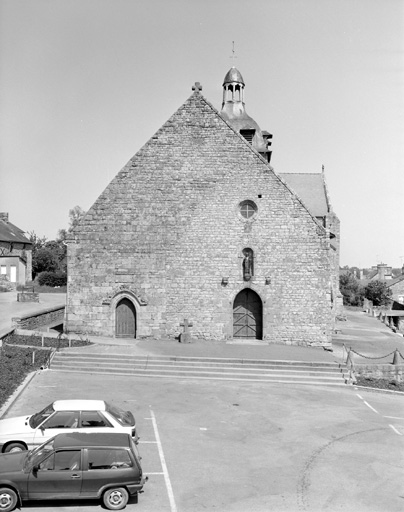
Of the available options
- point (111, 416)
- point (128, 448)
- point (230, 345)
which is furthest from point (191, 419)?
point (230, 345)

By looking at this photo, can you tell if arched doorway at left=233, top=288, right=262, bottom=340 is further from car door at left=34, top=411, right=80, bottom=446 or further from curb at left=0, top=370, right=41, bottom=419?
car door at left=34, top=411, right=80, bottom=446

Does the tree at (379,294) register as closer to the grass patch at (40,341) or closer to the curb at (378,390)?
the curb at (378,390)

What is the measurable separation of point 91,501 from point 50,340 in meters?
14.0

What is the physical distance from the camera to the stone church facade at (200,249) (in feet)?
75.7

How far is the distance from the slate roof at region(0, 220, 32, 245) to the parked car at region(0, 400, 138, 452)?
138 feet

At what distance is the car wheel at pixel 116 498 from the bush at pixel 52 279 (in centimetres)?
4750

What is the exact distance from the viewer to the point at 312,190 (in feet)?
124

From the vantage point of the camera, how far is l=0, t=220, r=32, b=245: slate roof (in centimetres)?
5046

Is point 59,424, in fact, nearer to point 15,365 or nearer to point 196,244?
point 15,365

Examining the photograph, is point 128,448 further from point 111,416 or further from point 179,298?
point 179,298

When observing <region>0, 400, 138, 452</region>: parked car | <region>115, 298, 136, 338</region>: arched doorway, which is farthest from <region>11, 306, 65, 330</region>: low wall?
<region>0, 400, 138, 452</region>: parked car

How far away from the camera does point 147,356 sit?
64.5ft

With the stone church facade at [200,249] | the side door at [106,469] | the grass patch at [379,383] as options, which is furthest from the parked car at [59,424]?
the stone church facade at [200,249]

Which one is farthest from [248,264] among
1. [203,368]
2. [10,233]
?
[10,233]
